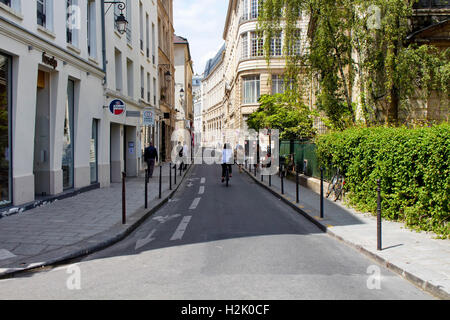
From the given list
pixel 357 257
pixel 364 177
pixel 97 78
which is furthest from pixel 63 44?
pixel 357 257

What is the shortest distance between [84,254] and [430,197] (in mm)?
5909

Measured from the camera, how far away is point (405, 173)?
8109 mm

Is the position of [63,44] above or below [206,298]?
above

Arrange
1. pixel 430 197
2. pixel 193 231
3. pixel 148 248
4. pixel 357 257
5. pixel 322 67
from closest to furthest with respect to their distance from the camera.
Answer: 1. pixel 357 257
2. pixel 148 248
3. pixel 430 197
4. pixel 193 231
5. pixel 322 67

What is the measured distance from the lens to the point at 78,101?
14062 millimetres

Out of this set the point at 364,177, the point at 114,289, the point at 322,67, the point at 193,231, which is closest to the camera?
the point at 114,289

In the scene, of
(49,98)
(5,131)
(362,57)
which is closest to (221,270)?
(5,131)

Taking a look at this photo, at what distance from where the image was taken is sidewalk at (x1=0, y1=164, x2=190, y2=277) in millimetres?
6035

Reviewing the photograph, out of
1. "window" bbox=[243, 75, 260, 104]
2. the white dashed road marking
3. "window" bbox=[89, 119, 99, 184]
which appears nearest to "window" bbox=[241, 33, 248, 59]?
"window" bbox=[243, 75, 260, 104]

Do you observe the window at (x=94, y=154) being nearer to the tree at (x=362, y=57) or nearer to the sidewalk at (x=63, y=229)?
the sidewalk at (x=63, y=229)

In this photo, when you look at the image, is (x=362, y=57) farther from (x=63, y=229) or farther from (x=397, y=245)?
(x=63, y=229)

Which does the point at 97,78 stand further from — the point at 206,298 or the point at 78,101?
the point at 206,298

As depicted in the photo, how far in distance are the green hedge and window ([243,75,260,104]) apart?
107 ft

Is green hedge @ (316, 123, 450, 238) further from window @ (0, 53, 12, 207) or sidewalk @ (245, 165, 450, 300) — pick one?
window @ (0, 53, 12, 207)
